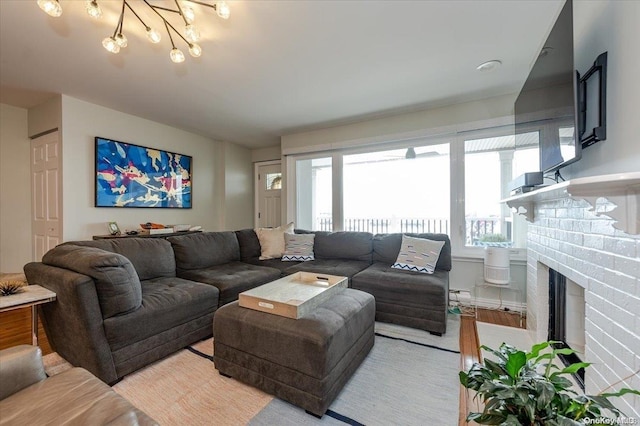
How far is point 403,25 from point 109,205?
12.9 feet

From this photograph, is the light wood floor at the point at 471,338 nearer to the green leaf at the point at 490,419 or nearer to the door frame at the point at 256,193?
the green leaf at the point at 490,419

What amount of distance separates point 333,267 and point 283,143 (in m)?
2.67

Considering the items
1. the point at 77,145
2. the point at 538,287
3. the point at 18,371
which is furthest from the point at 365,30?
the point at 77,145

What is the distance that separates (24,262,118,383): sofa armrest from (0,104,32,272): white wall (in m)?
3.07

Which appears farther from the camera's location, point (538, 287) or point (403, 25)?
point (538, 287)

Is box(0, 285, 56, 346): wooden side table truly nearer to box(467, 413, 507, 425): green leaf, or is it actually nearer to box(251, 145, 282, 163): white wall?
box(467, 413, 507, 425): green leaf

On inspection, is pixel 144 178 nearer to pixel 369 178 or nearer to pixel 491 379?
pixel 369 178

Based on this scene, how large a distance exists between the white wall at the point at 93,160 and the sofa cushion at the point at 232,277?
5.40ft

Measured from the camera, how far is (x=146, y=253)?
8.24 ft

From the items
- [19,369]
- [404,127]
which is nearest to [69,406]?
[19,369]

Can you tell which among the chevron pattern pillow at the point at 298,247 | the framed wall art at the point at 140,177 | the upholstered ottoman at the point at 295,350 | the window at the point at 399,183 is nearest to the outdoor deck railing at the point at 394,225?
the window at the point at 399,183

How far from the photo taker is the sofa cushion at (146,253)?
2.35 metres

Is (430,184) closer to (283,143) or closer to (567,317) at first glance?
(567,317)

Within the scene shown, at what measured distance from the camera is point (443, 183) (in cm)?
362
